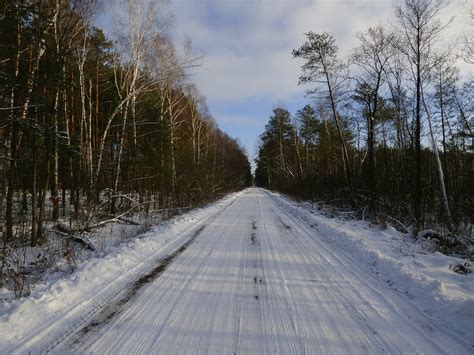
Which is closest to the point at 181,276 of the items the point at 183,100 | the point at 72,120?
the point at 72,120

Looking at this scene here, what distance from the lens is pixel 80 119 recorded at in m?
17.5

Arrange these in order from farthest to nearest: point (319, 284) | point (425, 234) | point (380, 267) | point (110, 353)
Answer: point (425, 234), point (380, 267), point (319, 284), point (110, 353)

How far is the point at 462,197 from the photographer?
13.9m

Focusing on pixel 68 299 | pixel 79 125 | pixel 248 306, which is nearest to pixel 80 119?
pixel 79 125

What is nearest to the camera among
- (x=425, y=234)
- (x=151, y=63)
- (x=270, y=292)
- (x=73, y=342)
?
(x=73, y=342)

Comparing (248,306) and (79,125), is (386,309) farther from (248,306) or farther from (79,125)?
(79,125)

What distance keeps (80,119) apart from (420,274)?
17.7 metres

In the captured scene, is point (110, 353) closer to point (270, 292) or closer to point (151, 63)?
point (270, 292)

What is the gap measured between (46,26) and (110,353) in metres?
8.90

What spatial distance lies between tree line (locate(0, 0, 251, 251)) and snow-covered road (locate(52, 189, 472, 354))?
4.00 meters

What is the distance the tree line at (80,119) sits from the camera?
848 centimetres

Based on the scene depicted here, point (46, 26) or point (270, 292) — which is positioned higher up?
point (46, 26)

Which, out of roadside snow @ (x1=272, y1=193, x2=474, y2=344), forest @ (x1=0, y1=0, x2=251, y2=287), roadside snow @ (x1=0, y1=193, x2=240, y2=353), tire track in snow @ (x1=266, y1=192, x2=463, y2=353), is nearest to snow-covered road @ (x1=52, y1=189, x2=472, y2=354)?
tire track in snow @ (x1=266, y1=192, x2=463, y2=353)

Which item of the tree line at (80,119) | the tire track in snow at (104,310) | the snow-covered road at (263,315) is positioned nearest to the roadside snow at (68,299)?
the tire track in snow at (104,310)
